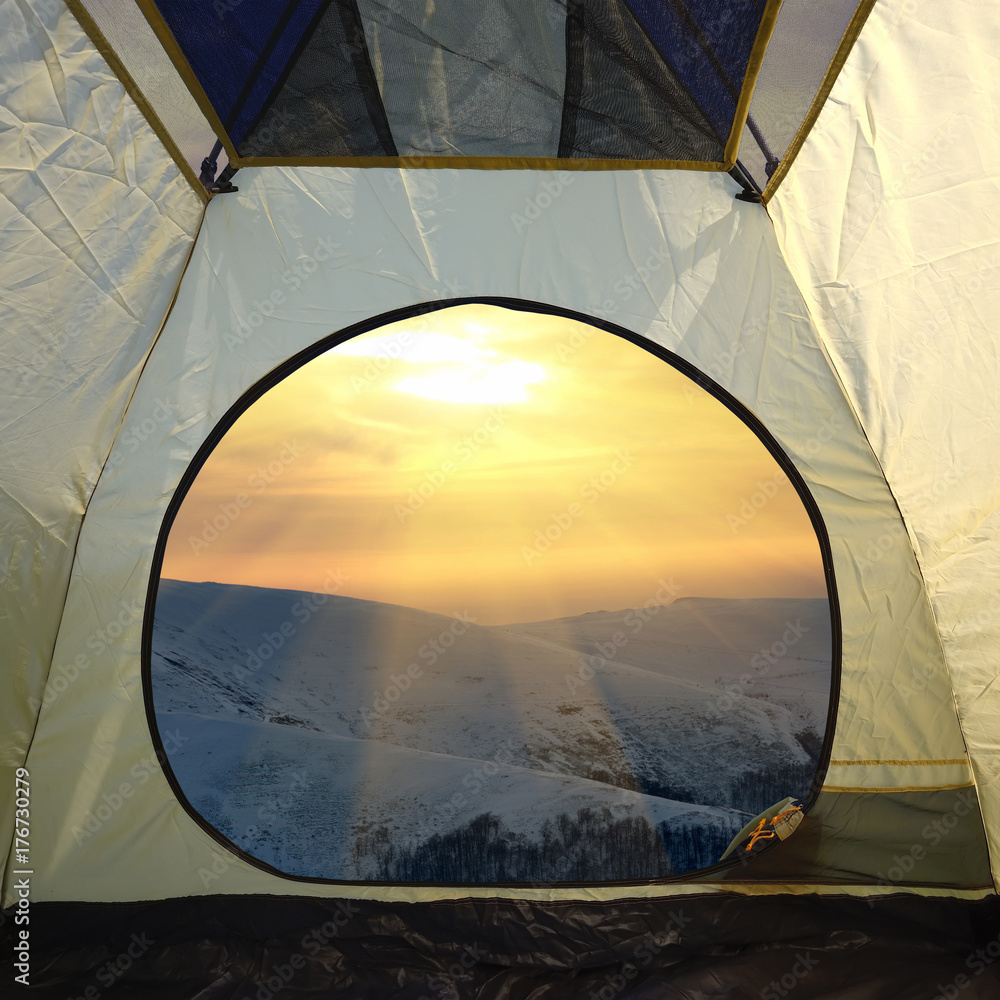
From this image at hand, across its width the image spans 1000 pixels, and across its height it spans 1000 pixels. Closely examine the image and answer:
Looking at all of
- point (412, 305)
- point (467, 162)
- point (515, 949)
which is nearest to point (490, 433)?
point (412, 305)

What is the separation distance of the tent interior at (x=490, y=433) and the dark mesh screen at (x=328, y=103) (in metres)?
0.01

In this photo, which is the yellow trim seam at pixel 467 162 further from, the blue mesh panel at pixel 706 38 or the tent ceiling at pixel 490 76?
the blue mesh panel at pixel 706 38

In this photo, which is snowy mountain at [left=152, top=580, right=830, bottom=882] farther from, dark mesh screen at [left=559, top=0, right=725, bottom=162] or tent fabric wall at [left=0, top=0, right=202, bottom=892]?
dark mesh screen at [left=559, top=0, right=725, bottom=162]

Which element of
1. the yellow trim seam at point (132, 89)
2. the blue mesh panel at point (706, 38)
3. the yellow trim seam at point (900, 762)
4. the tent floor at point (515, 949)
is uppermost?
the blue mesh panel at point (706, 38)

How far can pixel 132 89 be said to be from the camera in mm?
1456

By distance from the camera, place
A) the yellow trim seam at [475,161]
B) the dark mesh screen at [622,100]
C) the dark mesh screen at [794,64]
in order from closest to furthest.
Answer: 1. the dark mesh screen at [794,64]
2. the dark mesh screen at [622,100]
3. the yellow trim seam at [475,161]

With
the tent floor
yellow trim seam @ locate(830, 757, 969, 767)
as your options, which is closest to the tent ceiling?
yellow trim seam @ locate(830, 757, 969, 767)

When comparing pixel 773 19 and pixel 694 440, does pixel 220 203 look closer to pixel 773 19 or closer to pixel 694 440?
pixel 773 19

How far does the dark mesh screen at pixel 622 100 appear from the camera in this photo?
1.52m

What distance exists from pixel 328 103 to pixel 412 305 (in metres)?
0.46

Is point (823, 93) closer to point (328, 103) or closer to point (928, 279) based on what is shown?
point (928, 279)

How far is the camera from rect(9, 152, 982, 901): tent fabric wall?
Answer: 177 cm

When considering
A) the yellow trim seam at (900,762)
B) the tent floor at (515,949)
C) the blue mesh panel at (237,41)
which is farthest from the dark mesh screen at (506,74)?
the tent floor at (515,949)

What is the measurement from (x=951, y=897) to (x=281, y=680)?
1818 millimetres
